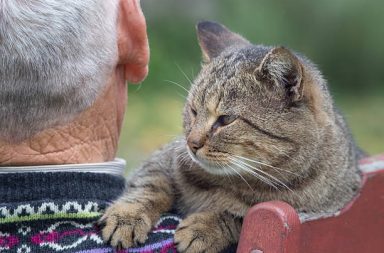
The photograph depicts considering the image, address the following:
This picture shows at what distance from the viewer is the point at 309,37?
30.6 ft

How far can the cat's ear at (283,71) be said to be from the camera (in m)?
2.17

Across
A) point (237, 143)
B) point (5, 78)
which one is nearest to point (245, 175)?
point (237, 143)

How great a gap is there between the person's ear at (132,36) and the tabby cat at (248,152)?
24cm

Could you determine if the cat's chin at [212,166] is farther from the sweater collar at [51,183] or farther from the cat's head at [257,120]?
the sweater collar at [51,183]

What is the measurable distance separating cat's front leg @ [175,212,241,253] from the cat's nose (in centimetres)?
19

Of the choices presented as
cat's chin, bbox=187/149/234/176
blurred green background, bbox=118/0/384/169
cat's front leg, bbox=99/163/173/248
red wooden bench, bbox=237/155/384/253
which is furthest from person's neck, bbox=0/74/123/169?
blurred green background, bbox=118/0/384/169

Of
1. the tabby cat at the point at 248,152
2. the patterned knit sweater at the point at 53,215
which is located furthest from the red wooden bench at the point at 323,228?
the patterned knit sweater at the point at 53,215

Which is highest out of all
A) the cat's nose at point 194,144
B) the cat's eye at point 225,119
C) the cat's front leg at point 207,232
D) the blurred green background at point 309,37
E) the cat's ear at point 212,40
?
the cat's ear at point 212,40

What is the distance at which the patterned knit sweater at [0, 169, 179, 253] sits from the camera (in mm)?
1931

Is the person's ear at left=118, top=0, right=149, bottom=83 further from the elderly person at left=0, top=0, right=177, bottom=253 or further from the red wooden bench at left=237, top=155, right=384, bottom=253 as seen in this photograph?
the red wooden bench at left=237, top=155, right=384, bottom=253

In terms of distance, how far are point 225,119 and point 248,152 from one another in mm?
117

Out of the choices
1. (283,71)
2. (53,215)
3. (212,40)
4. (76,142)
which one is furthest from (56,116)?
(212,40)

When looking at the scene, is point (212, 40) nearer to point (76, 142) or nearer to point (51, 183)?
point (76, 142)

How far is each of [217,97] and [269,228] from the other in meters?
0.58
